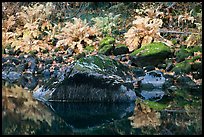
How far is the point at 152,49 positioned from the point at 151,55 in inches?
12.7

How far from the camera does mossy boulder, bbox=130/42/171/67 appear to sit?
900cm

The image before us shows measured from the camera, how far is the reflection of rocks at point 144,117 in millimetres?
5070

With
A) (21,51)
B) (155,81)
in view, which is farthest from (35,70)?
(155,81)

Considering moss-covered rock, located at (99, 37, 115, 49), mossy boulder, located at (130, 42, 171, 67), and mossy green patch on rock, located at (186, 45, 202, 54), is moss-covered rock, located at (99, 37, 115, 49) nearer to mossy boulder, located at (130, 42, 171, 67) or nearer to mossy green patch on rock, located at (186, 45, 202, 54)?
mossy boulder, located at (130, 42, 171, 67)

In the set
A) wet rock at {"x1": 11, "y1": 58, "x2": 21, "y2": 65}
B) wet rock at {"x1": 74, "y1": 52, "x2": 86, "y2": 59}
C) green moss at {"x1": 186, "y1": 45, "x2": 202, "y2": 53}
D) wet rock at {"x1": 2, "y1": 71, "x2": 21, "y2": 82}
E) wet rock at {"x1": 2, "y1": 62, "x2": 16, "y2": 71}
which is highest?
green moss at {"x1": 186, "y1": 45, "x2": 202, "y2": 53}

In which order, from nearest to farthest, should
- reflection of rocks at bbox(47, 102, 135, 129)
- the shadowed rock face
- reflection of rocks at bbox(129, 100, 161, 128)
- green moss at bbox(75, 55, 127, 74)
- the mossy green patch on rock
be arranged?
1. reflection of rocks at bbox(129, 100, 161, 128)
2. reflection of rocks at bbox(47, 102, 135, 129)
3. the shadowed rock face
4. green moss at bbox(75, 55, 127, 74)
5. the mossy green patch on rock

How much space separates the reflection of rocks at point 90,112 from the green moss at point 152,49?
306 cm

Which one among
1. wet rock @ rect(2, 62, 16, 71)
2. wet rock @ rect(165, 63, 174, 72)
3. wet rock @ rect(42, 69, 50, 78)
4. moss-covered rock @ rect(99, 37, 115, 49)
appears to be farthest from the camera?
moss-covered rock @ rect(99, 37, 115, 49)

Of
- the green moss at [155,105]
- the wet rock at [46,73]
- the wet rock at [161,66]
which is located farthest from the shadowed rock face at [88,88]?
the wet rock at [46,73]

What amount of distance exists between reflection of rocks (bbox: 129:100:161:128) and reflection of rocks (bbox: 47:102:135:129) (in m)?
0.11

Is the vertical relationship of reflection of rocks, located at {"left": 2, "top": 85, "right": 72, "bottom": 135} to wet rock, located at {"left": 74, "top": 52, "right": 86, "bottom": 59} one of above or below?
below

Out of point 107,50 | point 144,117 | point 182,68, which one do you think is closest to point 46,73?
point 107,50

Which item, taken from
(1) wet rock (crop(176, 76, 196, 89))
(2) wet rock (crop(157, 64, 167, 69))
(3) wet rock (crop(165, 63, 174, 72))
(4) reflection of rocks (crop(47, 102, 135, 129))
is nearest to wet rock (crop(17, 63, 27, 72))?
(2) wet rock (crop(157, 64, 167, 69))

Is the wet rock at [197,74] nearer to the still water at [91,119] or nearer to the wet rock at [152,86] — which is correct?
the wet rock at [152,86]
